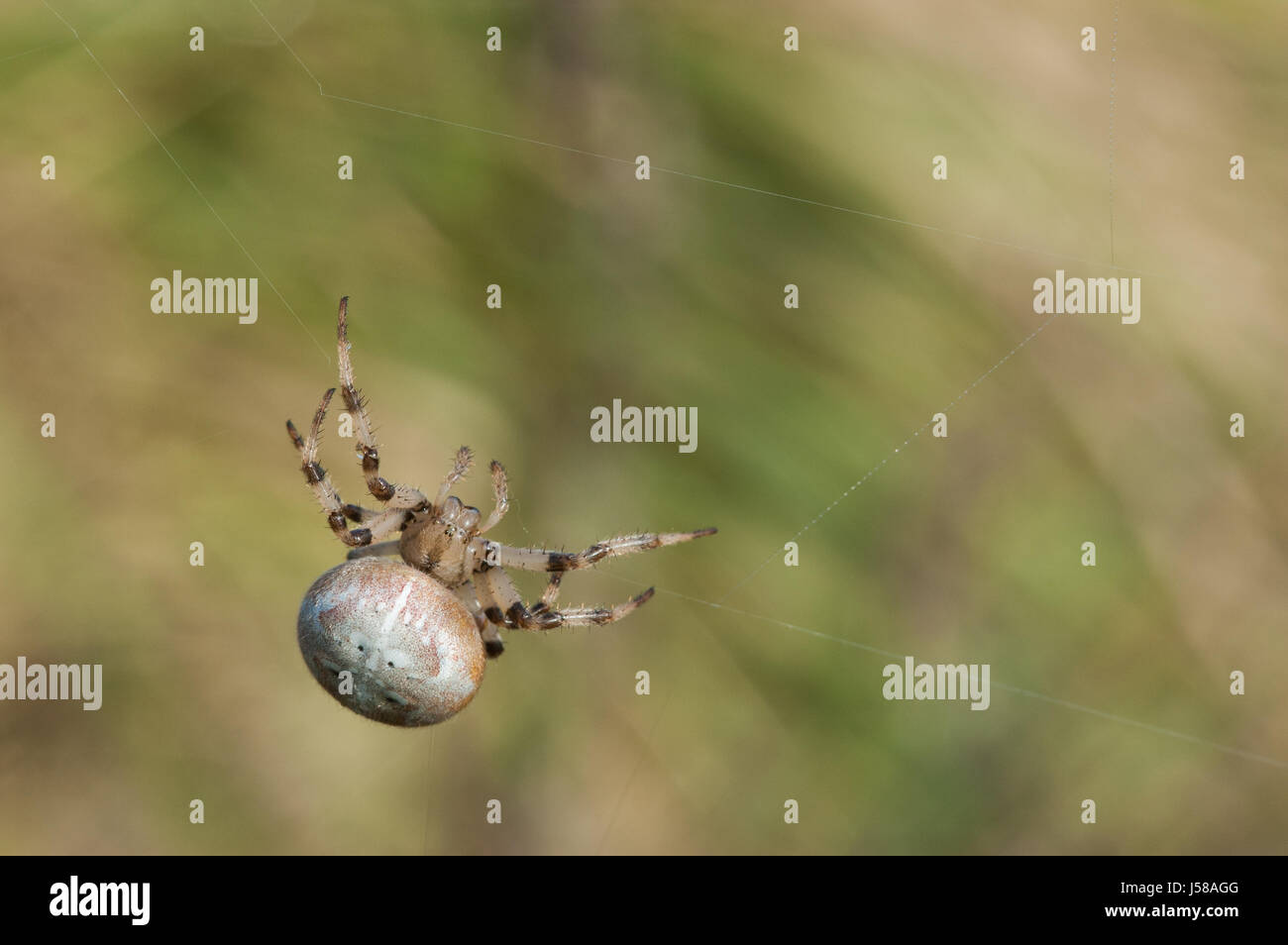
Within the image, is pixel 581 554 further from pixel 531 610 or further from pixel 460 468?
pixel 460 468

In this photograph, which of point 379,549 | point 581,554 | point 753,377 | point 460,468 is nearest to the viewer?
point 460,468

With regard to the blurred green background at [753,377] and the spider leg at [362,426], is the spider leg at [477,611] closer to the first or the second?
the spider leg at [362,426]

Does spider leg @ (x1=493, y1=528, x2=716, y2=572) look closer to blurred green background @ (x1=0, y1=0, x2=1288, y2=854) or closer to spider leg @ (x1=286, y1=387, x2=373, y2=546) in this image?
spider leg @ (x1=286, y1=387, x2=373, y2=546)

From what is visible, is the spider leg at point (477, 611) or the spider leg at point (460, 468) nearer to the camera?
the spider leg at point (460, 468)

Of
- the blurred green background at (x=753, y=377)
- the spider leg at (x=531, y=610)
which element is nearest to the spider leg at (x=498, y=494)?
the spider leg at (x=531, y=610)

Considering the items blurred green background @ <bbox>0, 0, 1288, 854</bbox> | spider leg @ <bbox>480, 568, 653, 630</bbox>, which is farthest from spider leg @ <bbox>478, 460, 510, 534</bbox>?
blurred green background @ <bbox>0, 0, 1288, 854</bbox>

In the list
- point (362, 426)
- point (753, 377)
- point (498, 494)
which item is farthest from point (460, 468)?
point (753, 377)

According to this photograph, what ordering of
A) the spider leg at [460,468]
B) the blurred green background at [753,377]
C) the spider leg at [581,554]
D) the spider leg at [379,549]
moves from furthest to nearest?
the blurred green background at [753,377] → the spider leg at [379,549] → the spider leg at [581,554] → the spider leg at [460,468]

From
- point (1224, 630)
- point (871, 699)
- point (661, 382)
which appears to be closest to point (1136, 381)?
point (1224, 630)
